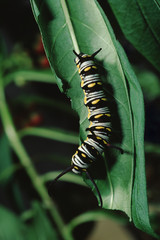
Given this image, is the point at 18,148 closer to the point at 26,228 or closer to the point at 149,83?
the point at 26,228

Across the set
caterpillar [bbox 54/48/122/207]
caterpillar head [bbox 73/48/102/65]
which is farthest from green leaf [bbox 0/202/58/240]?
caterpillar head [bbox 73/48/102/65]

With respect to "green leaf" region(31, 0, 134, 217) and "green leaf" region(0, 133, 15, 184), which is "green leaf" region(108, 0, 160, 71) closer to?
"green leaf" region(31, 0, 134, 217)

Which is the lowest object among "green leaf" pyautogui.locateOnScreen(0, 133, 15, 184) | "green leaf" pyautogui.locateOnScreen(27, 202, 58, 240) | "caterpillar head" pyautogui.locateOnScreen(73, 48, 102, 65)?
"green leaf" pyautogui.locateOnScreen(27, 202, 58, 240)

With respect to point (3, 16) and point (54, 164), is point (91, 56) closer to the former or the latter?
point (3, 16)

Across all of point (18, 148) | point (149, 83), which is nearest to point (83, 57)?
point (18, 148)

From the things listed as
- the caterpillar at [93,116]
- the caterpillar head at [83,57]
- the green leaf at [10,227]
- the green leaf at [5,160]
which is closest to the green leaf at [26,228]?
the green leaf at [10,227]

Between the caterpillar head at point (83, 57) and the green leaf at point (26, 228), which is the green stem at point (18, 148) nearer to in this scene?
the green leaf at point (26, 228)

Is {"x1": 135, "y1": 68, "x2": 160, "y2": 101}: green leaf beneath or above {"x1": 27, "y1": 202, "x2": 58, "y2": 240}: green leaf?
above
